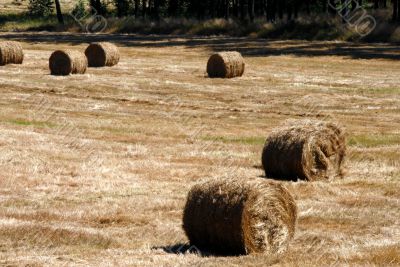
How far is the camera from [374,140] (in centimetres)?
2400

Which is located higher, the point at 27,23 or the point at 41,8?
the point at 41,8

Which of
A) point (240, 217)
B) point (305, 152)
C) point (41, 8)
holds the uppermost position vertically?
point (240, 217)

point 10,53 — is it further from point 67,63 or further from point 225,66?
point 225,66

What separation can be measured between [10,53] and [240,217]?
1409 inches

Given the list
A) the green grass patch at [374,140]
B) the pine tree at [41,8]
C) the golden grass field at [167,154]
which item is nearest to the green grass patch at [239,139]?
the golden grass field at [167,154]

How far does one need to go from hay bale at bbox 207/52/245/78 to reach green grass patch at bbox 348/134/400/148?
1623cm

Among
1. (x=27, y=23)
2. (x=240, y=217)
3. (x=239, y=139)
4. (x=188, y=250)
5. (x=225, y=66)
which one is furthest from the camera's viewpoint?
(x=27, y=23)

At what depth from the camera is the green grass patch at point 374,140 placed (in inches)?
920

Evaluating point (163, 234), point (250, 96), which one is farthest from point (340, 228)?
point (250, 96)

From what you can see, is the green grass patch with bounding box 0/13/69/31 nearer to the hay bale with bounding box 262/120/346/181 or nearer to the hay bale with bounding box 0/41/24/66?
the hay bale with bounding box 0/41/24/66

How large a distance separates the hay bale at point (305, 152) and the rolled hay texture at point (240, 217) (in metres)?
5.43

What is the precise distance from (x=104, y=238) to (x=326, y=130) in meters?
7.07

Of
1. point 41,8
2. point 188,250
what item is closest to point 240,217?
point 188,250

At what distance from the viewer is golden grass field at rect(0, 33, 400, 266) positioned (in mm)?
12914
